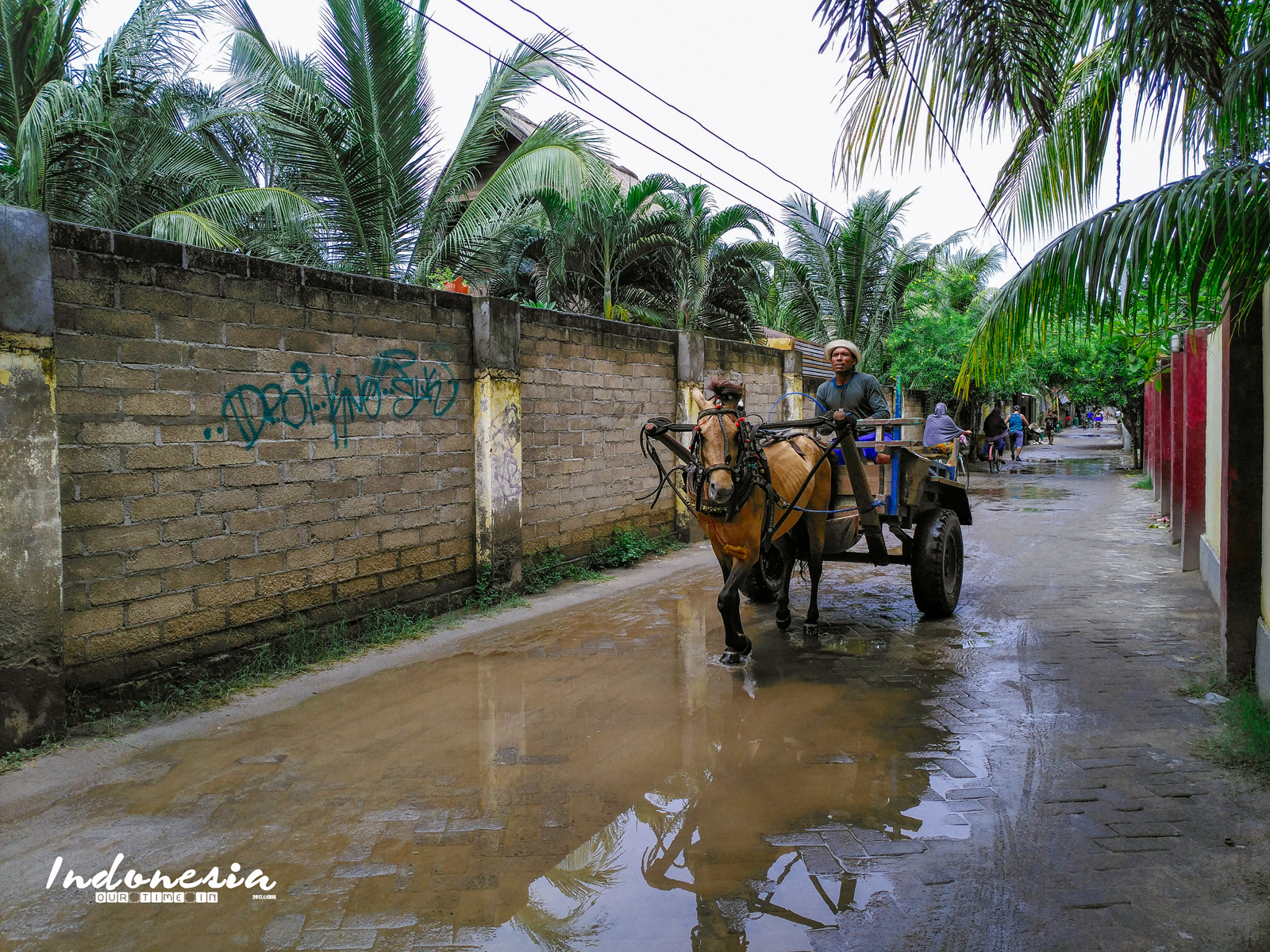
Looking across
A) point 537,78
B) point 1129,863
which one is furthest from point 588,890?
point 537,78

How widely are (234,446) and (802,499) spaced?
4.28m

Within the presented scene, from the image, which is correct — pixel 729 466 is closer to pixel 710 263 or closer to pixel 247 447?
pixel 247 447

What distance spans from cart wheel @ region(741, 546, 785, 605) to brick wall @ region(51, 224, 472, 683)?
2851 millimetres

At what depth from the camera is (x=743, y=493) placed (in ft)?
19.3

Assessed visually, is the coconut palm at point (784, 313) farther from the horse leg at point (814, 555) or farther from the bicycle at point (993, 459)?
the horse leg at point (814, 555)

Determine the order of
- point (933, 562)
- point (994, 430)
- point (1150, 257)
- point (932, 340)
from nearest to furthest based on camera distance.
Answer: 1. point (1150, 257)
2. point (933, 562)
3. point (932, 340)
4. point (994, 430)

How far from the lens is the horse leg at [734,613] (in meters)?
5.95

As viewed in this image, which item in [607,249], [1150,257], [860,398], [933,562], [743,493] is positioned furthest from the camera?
[607,249]

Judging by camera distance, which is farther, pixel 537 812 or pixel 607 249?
pixel 607 249

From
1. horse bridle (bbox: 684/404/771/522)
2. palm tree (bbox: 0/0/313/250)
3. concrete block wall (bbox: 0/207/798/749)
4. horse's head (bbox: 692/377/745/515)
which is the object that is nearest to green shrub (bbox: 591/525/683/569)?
concrete block wall (bbox: 0/207/798/749)

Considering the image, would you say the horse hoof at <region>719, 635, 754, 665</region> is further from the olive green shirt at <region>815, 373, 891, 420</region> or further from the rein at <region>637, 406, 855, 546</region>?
the olive green shirt at <region>815, 373, 891, 420</region>

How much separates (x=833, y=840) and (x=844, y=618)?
410cm

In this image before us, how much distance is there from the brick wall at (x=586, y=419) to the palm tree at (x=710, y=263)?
Answer: 6.40m

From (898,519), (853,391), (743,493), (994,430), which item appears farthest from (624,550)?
(994,430)
